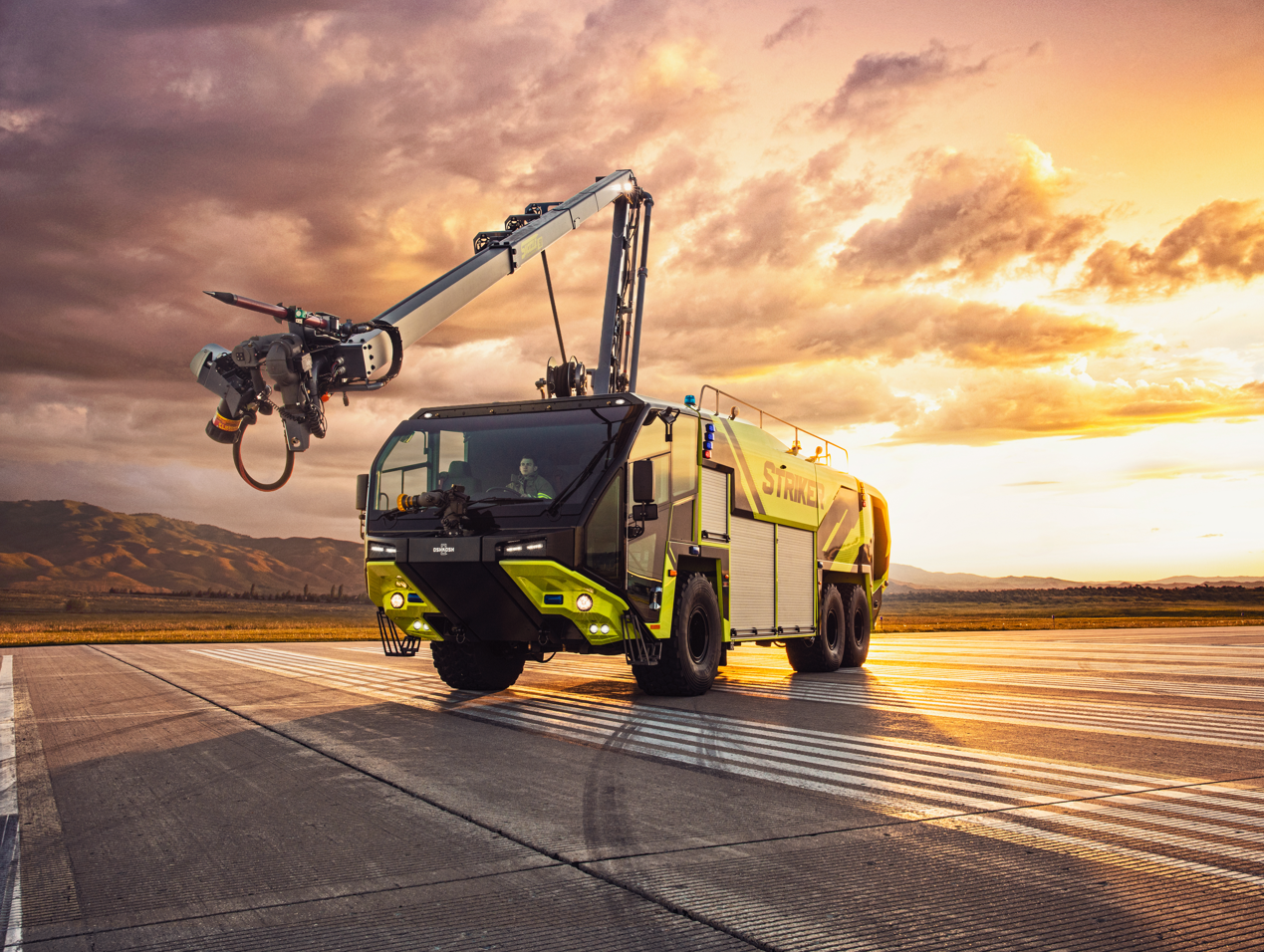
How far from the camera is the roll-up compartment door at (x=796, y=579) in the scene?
14.5 meters

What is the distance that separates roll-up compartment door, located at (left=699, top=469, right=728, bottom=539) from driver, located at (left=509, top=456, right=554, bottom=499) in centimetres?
221

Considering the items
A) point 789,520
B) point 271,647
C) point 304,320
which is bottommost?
point 271,647

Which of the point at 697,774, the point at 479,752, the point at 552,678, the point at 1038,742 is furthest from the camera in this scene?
the point at 552,678

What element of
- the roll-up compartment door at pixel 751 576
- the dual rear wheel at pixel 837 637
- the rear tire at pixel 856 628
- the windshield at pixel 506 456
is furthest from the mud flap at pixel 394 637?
the rear tire at pixel 856 628

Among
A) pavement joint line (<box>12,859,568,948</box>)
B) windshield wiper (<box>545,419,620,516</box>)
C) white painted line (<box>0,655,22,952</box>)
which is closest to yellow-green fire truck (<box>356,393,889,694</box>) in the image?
windshield wiper (<box>545,419,620,516</box>)

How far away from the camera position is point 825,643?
16.5 metres

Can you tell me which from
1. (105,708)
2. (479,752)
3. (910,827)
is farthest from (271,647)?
(910,827)

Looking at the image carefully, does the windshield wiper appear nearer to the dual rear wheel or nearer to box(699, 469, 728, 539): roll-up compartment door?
box(699, 469, 728, 539): roll-up compartment door

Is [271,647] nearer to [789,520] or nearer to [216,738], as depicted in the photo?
[789,520]

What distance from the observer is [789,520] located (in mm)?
14906

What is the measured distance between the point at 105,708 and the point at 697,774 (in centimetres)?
734

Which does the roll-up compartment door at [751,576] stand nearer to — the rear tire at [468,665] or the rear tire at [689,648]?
the rear tire at [689,648]

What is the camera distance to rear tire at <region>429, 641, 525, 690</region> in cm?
1245

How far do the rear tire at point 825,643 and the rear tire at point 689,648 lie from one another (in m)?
4.23
